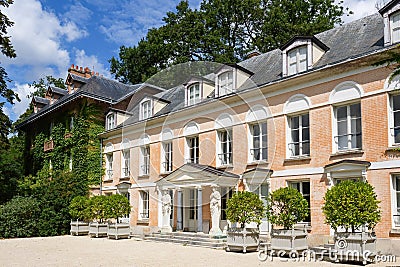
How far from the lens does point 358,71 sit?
1312cm

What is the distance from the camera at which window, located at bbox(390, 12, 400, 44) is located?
1260cm

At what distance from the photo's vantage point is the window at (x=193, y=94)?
1927 centimetres

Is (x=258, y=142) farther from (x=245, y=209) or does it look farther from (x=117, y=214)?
(x=117, y=214)

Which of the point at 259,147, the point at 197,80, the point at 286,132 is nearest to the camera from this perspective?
the point at 286,132

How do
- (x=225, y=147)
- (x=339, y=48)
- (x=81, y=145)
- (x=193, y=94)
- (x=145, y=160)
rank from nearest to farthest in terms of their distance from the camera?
1. (x=339, y=48)
2. (x=225, y=147)
3. (x=193, y=94)
4. (x=145, y=160)
5. (x=81, y=145)

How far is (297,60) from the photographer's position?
15.1 meters

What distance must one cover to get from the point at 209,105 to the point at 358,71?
6776 mm

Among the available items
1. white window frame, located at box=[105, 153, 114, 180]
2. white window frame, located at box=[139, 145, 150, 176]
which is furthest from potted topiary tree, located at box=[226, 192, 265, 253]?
white window frame, located at box=[105, 153, 114, 180]

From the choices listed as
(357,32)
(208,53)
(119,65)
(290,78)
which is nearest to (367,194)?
(290,78)

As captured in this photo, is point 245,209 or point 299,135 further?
point 299,135

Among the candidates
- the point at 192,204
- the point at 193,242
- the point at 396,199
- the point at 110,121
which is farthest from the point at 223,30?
the point at 396,199

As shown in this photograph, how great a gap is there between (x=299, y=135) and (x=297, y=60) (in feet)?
8.77

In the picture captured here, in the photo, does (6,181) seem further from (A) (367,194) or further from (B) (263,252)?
(A) (367,194)

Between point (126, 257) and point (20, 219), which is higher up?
point (20, 219)
